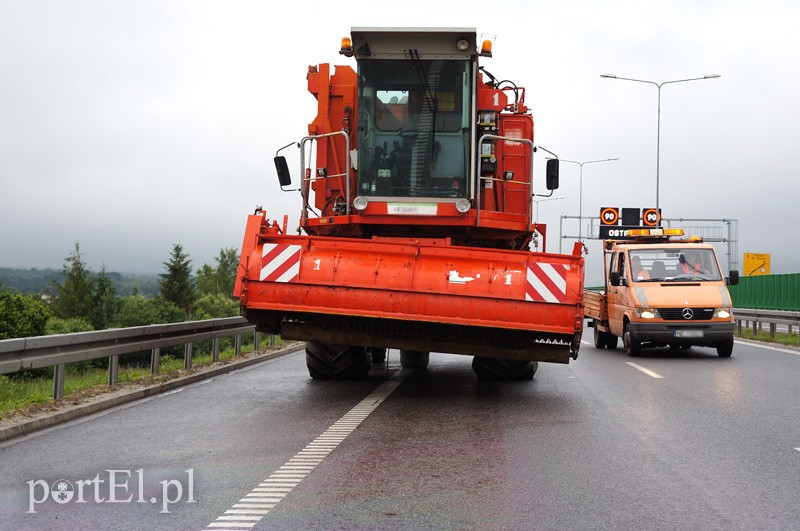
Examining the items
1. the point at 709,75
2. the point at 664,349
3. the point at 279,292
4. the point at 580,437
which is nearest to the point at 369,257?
the point at 279,292

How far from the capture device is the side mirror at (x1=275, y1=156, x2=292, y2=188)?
11486 millimetres

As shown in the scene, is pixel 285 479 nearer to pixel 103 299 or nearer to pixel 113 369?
pixel 113 369

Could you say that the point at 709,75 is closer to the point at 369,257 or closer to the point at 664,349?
the point at 664,349

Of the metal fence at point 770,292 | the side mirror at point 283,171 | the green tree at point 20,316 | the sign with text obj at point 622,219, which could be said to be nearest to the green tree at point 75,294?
the green tree at point 20,316

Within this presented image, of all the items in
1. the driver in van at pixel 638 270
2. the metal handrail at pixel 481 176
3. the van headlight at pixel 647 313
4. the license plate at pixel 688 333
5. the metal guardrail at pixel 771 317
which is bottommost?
the license plate at pixel 688 333

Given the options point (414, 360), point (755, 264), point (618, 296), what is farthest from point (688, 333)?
point (755, 264)

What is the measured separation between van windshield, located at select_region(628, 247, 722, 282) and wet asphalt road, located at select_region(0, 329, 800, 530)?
6691mm

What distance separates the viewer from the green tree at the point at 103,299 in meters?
93.9

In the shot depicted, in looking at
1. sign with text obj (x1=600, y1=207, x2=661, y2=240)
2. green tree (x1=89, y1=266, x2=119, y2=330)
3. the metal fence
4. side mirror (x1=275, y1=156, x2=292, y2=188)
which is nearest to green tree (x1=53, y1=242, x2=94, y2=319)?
green tree (x1=89, y1=266, x2=119, y2=330)

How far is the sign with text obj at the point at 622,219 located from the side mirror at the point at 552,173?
40.8 metres

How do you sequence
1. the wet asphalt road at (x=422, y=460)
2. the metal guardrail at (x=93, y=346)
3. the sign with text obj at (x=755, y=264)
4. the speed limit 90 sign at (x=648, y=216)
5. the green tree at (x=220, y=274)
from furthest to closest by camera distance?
1. the green tree at (x=220, y=274)
2. the speed limit 90 sign at (x=648, y=216)
3. the sign with text obj at (x=755, y=264)
4. the metal guardrail at (x=93, y=346)
5. the wet asphalt road at (x=422, y=460)

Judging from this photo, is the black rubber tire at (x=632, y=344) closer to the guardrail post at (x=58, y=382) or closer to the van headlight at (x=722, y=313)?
the van headlight at (x=722, y=313)

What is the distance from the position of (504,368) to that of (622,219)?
4201cm

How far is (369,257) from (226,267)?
134657 mm
